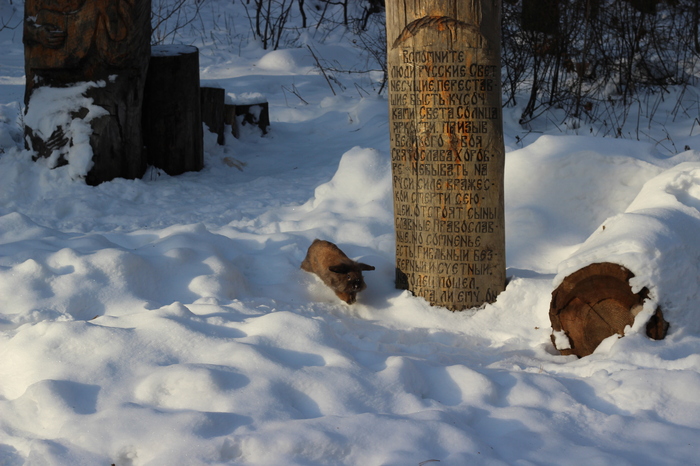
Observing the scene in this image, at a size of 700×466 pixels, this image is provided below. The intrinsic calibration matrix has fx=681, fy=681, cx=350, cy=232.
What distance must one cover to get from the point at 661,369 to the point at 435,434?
35.0 inches

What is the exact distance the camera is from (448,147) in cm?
291

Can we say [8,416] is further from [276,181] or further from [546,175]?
[276,181]

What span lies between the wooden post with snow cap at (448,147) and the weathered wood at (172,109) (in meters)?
2.74

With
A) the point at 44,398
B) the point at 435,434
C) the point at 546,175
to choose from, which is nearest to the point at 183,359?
the point at 44,398

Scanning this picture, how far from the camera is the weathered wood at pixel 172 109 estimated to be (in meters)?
5.18

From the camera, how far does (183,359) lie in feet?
7.25

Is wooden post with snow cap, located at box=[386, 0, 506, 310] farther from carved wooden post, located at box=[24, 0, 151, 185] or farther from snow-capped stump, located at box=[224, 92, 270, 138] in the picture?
snow-capped stump, located at box=[224, 92, 270, 138]

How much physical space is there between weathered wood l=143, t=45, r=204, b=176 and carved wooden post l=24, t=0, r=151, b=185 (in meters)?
0.21

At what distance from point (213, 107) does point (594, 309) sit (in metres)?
4.28

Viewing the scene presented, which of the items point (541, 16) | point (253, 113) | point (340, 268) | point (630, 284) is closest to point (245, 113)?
point (253, 113)

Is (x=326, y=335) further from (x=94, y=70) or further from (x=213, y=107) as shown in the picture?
(x=213, y=107)

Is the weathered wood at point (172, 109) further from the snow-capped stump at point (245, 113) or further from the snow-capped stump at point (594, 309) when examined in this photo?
the snow-capped stump at point (594, 309)

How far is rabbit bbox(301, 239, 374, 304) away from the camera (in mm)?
2967

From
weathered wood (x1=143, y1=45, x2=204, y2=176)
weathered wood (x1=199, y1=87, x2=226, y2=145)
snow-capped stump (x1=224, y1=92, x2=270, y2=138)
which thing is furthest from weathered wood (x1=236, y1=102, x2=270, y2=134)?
weathered wood (x1=143, y1=45, x2=204, y2=176)
